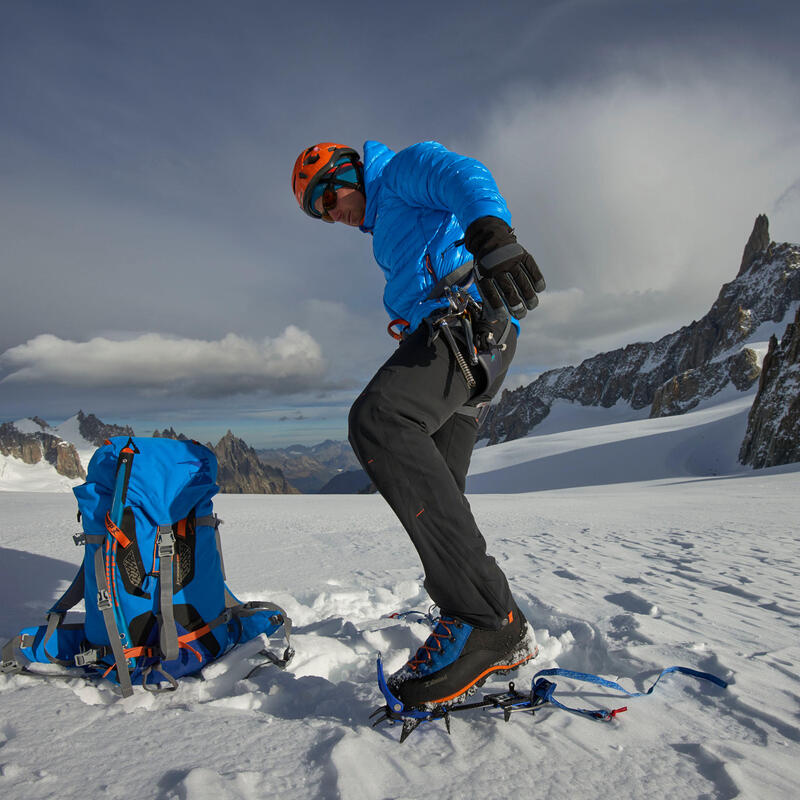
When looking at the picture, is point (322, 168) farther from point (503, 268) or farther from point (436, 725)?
point (436, 725)

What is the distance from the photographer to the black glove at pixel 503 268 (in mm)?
1685

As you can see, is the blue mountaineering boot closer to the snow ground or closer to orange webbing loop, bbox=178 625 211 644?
the snow ground

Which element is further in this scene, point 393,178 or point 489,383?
point 393,178

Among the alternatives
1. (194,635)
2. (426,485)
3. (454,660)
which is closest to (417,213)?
(426,485)

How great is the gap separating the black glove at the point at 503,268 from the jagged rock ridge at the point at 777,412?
115ft

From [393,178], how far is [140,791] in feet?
7.68

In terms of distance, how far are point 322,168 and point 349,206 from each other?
24 cm

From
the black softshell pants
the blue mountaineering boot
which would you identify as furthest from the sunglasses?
the blue mountaineering boot

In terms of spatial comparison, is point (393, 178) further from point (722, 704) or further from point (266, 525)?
point (266, 525)

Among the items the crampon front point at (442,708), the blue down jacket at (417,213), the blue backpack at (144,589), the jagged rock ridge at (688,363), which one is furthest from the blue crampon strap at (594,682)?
the jagged rock ridge at (688,363)

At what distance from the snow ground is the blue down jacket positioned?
1.59m

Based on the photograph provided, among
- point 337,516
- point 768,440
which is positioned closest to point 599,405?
point 768,440

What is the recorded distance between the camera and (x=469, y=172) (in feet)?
6.15

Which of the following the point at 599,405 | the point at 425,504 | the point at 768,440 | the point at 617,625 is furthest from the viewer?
the point at 599,405
